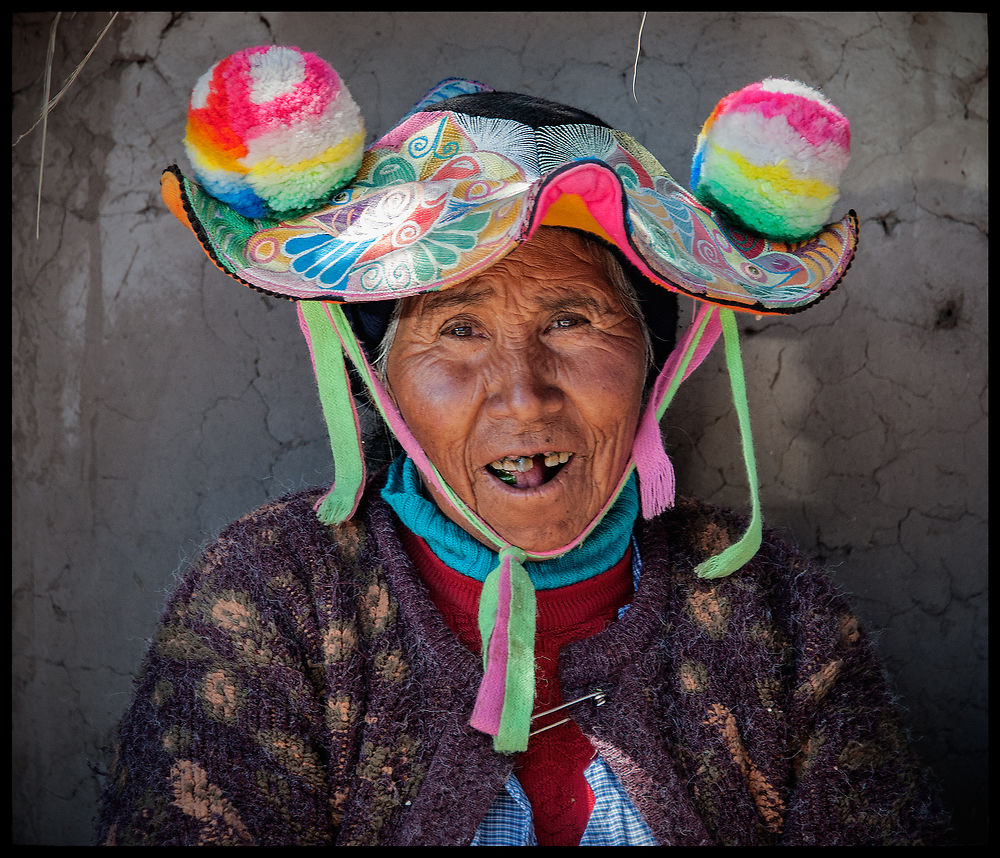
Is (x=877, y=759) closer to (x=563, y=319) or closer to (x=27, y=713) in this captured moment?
(x=563, y=319)

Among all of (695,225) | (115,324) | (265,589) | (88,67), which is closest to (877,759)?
(695,225)

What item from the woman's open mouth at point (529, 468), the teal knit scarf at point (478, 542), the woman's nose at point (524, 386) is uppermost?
the woman's nose at point (524, 386)

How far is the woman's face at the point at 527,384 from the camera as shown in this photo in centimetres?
196

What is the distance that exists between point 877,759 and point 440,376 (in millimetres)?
1308

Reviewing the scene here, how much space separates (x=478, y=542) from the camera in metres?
2.14

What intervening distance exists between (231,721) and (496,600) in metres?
0.60

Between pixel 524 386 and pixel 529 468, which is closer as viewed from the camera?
pixel 524 386

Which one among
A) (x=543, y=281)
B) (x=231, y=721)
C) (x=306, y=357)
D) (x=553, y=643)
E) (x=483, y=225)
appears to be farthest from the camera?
(x=306, y=357)

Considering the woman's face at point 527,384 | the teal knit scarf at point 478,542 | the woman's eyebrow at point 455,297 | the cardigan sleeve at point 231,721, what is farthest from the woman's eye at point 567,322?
the cardigan sleeve at point 231,721

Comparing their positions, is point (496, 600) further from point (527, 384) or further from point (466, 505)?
point (527, 384)

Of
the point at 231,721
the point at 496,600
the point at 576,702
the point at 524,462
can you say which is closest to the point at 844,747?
the point at 576,702

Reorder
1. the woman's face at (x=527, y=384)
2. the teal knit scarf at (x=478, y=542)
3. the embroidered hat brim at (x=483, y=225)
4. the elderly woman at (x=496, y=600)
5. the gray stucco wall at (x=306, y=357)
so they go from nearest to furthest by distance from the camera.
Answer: the embroidered hat brim at (x=483, y=225), the elderly woman at (x=496, y=600), the woman's face at (x=527, y=384), the teal knit scarf at (x=478, y=542), the gray stucco wall at (x=306, y=357)

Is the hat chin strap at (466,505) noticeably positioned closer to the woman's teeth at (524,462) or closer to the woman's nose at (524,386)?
the woman's teeth at (524,462)

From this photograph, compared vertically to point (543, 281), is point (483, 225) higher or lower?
higher
